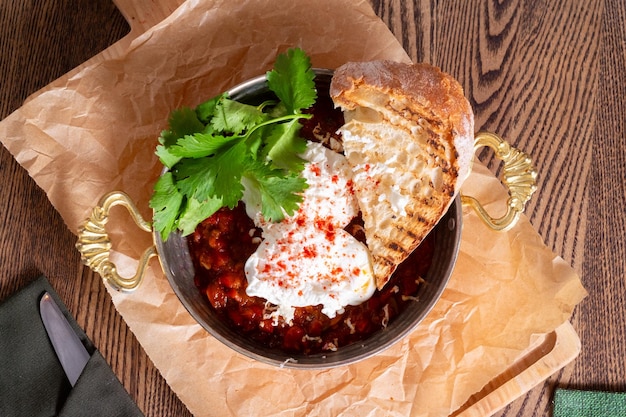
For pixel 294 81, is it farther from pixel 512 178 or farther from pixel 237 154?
pixel 512 178

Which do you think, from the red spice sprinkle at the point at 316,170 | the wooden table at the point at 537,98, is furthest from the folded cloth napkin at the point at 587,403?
the red spice sprinkle at the point at 316,170

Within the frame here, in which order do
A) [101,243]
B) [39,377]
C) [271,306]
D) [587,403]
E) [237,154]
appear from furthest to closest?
1. [587,403]
2. [39,377]
3. [271,306]
4. [101,243]
5. [237,154]

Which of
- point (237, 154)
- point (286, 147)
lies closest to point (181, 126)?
point (237, 154)

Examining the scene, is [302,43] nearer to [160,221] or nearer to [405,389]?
[160,221]

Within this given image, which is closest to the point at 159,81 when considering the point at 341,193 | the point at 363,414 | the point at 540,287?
the point at 341,193

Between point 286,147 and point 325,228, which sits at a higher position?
point 286,147

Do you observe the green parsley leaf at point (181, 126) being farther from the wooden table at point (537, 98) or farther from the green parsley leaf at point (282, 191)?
the wooden table at point (537, 98)
